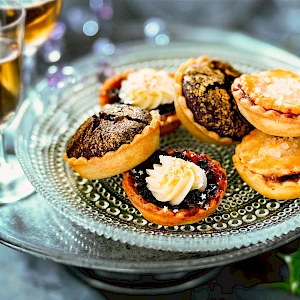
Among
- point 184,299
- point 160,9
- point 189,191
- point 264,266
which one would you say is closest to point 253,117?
point 189,191

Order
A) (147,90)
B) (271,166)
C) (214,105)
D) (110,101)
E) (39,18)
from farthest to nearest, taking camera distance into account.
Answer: (39,18), (110,101), (147,90), (214,105), (271,166)

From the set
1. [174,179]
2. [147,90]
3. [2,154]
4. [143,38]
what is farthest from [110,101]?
[143,38]

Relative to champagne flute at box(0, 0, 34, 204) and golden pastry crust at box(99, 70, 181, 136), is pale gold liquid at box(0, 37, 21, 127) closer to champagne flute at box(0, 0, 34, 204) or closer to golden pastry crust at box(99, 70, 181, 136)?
champagne flute at box(0, 0, 34, 204)

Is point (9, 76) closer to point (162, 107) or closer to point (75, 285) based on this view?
point (162, 107)

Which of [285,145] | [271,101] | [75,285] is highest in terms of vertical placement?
[271,101]

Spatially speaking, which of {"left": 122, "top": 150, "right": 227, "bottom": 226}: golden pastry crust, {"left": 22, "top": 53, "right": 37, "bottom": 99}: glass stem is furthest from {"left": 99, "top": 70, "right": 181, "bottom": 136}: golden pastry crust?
{"left": 22, "top": 53, "right": 37, "bottom": 99}: glass stem
